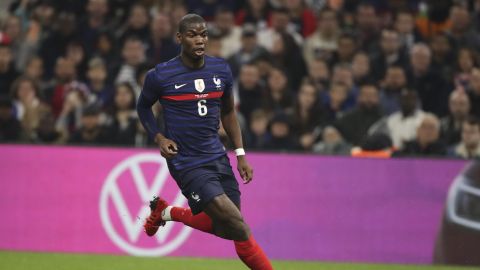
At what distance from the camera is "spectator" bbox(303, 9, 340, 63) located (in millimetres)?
15867

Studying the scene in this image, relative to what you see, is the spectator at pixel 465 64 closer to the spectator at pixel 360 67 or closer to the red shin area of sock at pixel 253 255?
the spectator at pixel 360 67

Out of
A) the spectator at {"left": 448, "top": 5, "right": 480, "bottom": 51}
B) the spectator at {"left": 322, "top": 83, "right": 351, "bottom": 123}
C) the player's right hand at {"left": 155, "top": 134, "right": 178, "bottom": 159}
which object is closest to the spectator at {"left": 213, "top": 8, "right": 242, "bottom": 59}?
the spectator at {"left": 322, "top": 83, "right": 351, "bottom": 123}

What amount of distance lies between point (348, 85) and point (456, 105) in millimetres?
1644

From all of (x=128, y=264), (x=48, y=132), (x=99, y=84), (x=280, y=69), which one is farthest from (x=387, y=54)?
(x=128, y=264)

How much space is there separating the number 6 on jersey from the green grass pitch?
2713 millimetres

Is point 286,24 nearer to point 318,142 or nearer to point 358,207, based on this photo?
point 318,142

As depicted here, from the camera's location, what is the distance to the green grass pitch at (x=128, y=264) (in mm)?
10812

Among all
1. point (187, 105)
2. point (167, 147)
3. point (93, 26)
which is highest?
point (187, 105)

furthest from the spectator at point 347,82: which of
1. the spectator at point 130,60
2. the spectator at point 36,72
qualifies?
the spectator at point 36,72

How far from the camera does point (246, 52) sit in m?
15.8

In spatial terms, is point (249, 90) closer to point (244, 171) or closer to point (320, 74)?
point (320, 74)

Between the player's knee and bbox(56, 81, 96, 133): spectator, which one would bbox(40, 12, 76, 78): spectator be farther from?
the player's knee

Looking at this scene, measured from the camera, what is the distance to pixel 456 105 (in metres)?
14.0

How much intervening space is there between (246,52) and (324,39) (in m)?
1.25
